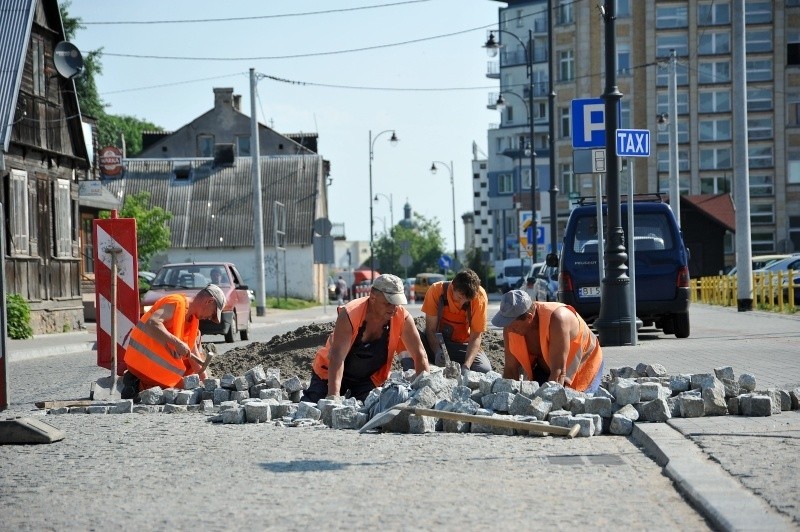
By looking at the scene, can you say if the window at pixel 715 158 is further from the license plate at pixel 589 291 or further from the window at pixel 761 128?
the license plate at pixel 589 291

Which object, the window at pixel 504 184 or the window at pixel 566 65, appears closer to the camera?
the window at pixel 566 65

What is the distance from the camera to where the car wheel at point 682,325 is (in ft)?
69.6

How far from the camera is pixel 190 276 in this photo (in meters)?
27.0

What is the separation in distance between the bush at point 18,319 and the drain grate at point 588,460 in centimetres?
2172

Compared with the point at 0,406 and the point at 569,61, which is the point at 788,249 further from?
the point at 0,406

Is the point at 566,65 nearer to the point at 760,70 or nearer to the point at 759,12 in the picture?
the point at 760,70

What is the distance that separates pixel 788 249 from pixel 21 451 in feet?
250

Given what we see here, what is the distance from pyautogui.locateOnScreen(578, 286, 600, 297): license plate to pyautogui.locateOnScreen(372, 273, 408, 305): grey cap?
11777 mm

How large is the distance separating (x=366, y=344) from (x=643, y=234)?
37.7 ft

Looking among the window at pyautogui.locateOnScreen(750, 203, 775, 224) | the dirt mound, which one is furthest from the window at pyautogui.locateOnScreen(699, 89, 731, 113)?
the dirt mound

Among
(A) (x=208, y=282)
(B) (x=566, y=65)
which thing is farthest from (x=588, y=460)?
(B) (x=566, y=65)

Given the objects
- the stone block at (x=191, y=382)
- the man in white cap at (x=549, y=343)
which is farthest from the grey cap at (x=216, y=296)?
the man in white cap at (x=549, y=343)

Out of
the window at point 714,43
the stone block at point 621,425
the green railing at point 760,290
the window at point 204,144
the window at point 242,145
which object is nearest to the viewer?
the stone block at point 621,425

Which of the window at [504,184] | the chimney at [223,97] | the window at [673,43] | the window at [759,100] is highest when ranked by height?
the window at [673,43]
